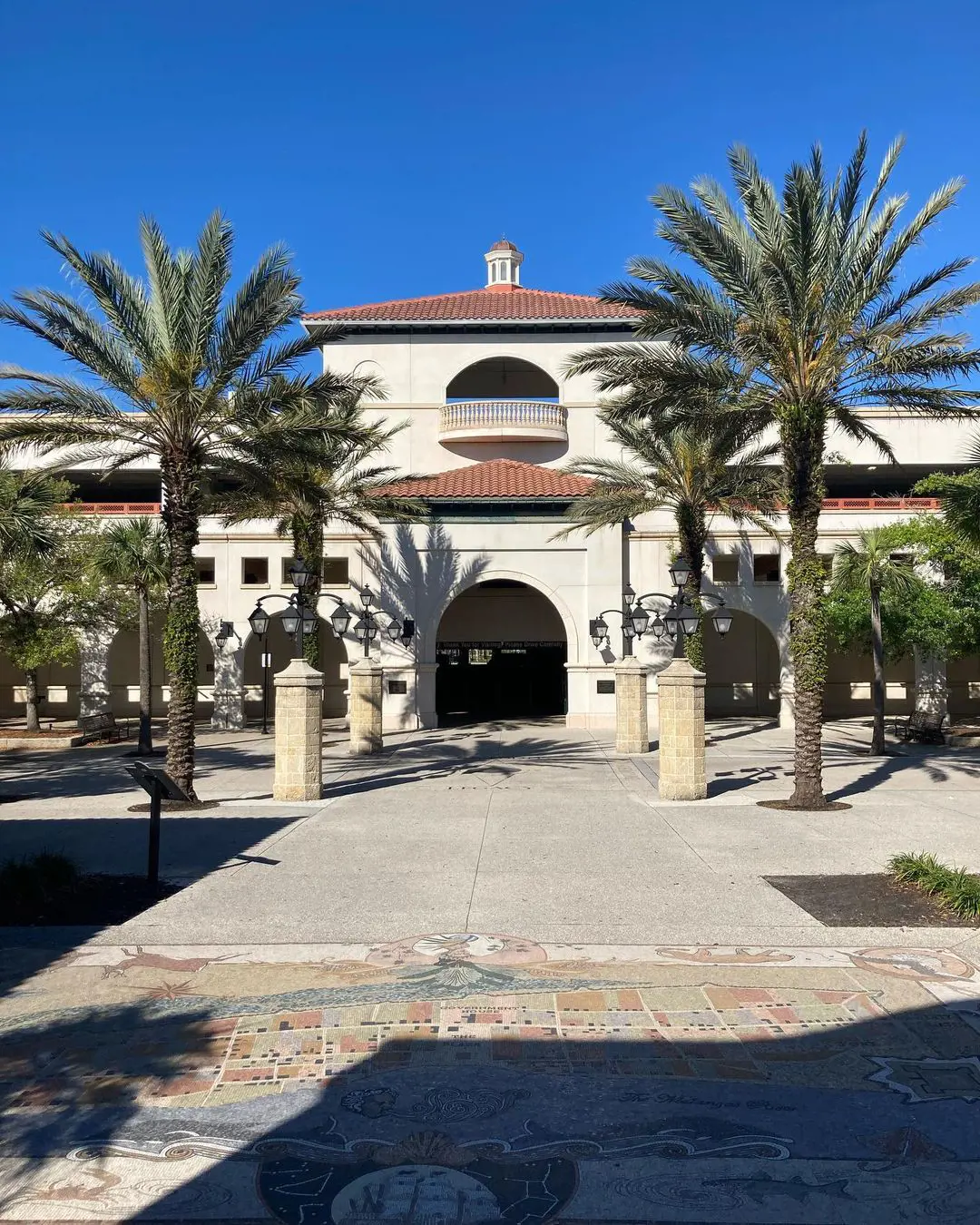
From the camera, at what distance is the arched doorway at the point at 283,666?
35.8 m

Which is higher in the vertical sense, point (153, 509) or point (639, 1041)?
point (153, 509)

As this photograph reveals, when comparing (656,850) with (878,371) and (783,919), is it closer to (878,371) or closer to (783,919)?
(783,919)

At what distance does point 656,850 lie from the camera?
37.9ft

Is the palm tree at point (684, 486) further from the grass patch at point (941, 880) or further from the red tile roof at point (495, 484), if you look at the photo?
the grass patch at point (941, 880)

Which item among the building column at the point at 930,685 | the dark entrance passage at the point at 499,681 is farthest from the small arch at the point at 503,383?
the building column at the point at 930,685

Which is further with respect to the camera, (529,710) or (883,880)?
(529,710)

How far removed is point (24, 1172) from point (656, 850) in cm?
837

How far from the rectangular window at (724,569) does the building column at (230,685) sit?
54.4ft

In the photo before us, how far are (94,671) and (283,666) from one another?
6760 millimetres

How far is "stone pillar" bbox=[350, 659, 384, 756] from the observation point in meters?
23.7

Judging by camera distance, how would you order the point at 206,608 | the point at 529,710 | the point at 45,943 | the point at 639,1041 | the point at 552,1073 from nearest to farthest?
1. the point at 552,1073
2. the point at 639,1041
3. the point at 45,943
4. the point at 206,608
5. the point at 529,710

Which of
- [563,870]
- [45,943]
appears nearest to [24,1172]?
[45,943]

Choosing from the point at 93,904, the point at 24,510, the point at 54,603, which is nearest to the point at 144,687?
the point at 54,603

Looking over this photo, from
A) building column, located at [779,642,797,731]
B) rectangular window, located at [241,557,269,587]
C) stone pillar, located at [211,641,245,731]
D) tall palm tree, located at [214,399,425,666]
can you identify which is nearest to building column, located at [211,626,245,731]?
stone pillar, located at [211,641,245,731]
